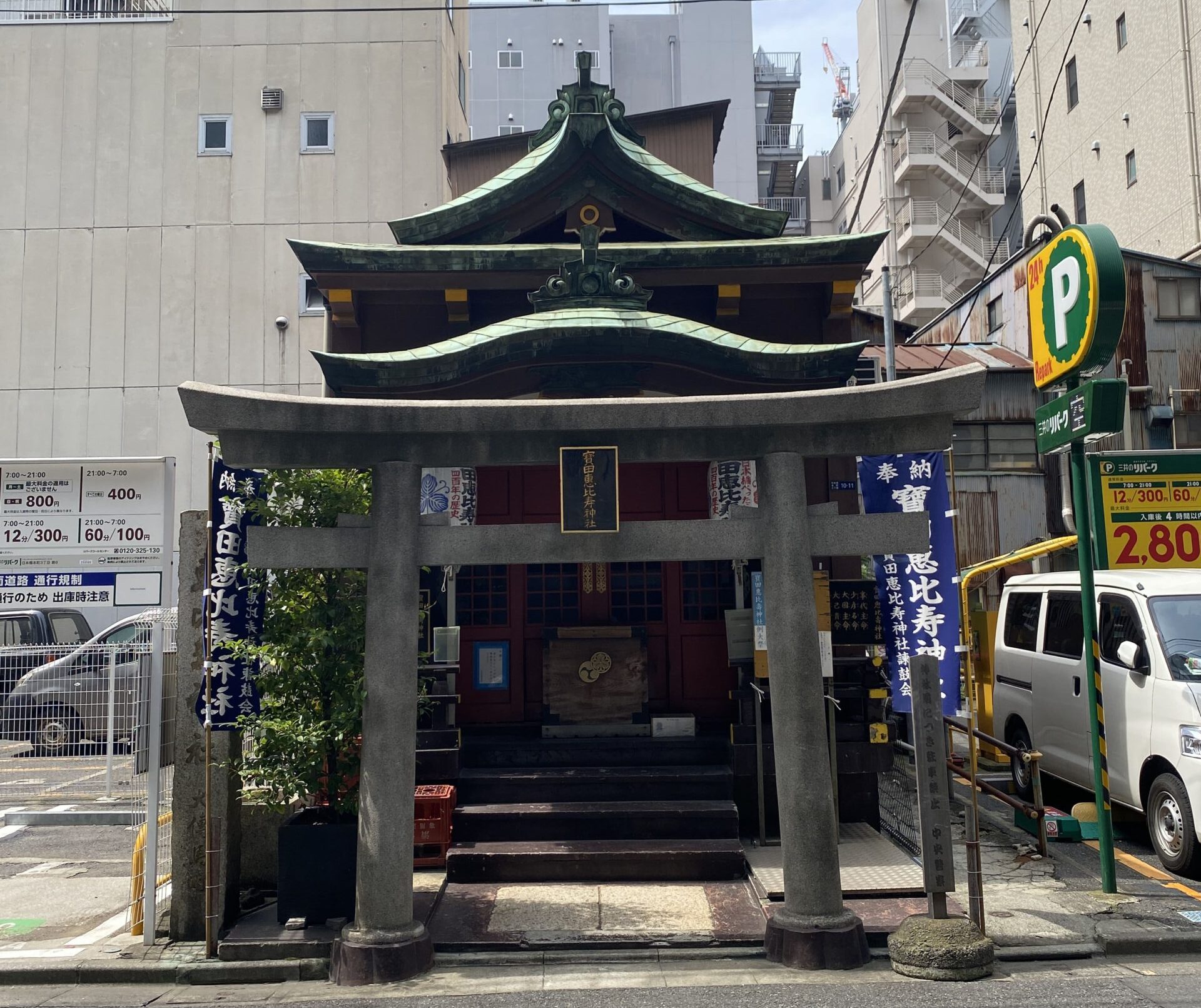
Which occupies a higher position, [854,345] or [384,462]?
[854,345]

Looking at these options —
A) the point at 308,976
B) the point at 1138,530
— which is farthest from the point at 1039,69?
the point at 308,976

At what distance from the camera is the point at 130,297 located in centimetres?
2697

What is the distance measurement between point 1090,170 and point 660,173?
23183mm

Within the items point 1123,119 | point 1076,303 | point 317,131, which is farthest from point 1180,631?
point 317,131

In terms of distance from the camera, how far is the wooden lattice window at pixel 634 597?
1181cm

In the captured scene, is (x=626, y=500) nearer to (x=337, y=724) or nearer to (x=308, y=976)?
(x=337, y=724)

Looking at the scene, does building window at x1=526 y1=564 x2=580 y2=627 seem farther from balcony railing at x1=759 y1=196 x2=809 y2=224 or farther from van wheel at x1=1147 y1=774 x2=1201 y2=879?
balcony railing at x1=759 y1=196 x2=809 y2=224

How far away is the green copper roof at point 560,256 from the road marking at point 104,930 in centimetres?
689

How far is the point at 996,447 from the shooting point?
24234mm

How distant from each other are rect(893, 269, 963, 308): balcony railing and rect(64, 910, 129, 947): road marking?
40578 mm

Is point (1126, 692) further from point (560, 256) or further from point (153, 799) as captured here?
point (153, 799)

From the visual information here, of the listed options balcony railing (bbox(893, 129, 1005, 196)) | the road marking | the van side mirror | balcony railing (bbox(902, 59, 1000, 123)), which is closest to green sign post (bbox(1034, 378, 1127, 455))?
the van side mirror

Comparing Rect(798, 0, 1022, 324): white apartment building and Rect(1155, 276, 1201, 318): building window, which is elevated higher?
Rect(798, 0, 1022, 324): white apartment building

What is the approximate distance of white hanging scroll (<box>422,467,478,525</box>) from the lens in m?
10.3
